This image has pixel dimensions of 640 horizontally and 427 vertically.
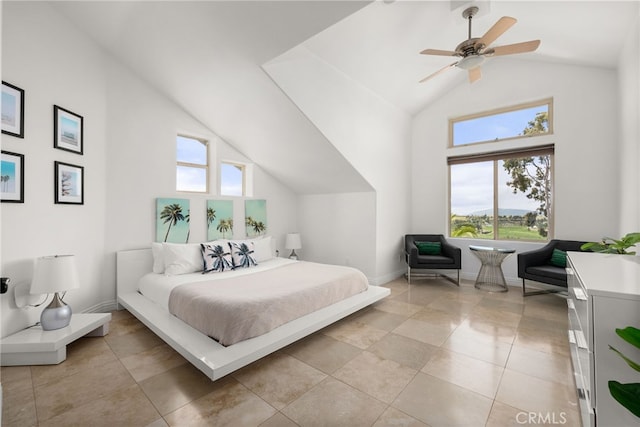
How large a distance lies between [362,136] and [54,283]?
156 inches

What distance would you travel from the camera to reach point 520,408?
1711mm

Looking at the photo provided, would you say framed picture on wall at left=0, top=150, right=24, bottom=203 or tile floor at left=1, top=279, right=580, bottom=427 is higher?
framed picture on wall at left=0, top=150, right=24, bottom=203

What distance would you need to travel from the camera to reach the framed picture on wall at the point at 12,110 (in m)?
2.24

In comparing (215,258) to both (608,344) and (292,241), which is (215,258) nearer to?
(292,241)

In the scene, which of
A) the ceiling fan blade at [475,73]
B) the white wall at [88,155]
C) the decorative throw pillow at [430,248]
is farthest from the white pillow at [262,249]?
the ceiling fan blade at [475,73]

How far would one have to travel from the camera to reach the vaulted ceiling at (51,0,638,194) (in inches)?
97.0

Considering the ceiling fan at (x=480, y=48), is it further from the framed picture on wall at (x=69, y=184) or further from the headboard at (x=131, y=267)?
the headboard at (x=131, y=267)

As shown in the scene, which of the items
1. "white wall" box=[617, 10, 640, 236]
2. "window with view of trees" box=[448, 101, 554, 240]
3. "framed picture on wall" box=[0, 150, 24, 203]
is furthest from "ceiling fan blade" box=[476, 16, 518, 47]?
"framed picture on wall" box=[0, 150, 24, 203]

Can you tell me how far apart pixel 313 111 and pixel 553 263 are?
158 inches

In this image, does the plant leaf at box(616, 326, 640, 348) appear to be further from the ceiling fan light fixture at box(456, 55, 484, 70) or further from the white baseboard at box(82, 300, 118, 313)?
the white baseboard at box(82, 300, 118, 313)

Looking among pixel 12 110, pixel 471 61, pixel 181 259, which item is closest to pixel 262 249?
pixel 181 259

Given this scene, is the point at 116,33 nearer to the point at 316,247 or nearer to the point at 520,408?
the point at 316,247

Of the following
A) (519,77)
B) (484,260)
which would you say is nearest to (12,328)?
A: (484,260)

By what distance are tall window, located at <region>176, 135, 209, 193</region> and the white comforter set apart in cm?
158
